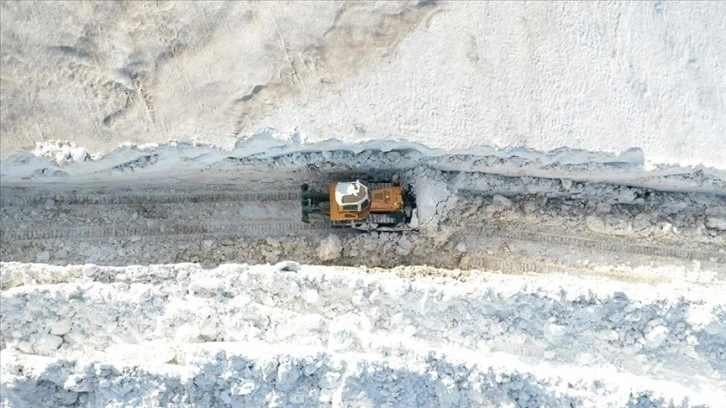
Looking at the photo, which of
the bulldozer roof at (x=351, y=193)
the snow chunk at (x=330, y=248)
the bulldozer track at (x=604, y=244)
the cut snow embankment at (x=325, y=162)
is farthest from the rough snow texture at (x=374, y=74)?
the snow chunk at (x=330, y=248)

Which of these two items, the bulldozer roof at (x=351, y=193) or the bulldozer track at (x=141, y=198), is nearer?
the bulldozer roof at (x=351, y=193)

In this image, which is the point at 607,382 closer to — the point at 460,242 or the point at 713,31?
the point at 460,242

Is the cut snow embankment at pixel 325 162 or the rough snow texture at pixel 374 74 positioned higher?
the rough snow texture at pixel 374 74

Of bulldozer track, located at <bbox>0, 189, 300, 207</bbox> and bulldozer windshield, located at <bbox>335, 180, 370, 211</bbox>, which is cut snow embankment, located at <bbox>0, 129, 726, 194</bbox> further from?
bulldozer track, located at <bbox>0, 189, 300, 207</bbox>

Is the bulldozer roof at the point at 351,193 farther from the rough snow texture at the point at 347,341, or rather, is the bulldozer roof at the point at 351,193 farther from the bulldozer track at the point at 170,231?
the bulldozer track at the point at 170,231

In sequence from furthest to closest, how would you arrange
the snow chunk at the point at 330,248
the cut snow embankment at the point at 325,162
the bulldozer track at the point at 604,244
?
the snow chunk at the point at 330,248, the bulldozer track at the point at 604,244, the cut snow embankment at the point at 325,162

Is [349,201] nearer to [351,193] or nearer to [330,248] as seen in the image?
[351,193]

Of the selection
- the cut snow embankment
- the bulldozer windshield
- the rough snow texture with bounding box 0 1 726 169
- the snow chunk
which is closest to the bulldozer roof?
the bulldozer windshield
